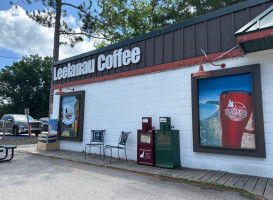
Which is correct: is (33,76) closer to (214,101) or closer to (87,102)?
(87,102)

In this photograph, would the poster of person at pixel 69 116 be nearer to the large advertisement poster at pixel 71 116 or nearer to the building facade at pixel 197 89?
the large advertisement poster at pixel 71 116

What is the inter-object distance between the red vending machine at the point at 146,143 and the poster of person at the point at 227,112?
1.52 metres

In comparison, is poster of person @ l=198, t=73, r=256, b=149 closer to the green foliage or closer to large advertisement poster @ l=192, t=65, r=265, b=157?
large advertisement poster @ l=192, t=65, r=265, b=157

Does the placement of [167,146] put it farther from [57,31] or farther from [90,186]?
[57,31]

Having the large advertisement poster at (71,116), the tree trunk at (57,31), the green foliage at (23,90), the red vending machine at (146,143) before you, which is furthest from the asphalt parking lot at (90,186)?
the green foliage at (23,90)

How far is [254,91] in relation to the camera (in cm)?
532

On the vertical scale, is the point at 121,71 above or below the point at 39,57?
below

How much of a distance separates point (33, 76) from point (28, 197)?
35828 millimetres

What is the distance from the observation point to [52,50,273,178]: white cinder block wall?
17.2ft

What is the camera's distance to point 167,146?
613 cm

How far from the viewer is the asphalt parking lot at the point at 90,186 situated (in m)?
3.94

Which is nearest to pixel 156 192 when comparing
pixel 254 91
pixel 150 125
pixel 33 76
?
pixel 150 125

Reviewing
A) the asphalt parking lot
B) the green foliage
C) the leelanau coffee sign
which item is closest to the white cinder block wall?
the leelanau coffee sign

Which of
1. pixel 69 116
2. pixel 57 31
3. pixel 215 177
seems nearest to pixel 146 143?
pixel 215 177
